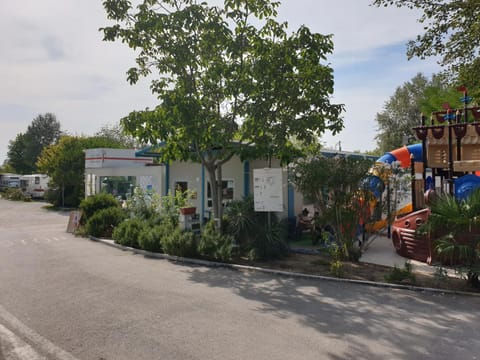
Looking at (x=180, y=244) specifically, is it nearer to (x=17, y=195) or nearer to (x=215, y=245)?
(x=215, y=245)

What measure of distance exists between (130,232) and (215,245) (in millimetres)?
3653

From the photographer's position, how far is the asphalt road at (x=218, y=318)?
4359mm

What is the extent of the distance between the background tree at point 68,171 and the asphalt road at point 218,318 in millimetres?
22649

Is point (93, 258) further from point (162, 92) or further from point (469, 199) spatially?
point (469, 199)

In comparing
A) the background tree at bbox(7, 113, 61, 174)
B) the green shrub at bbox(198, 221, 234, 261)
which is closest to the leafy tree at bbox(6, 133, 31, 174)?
the background tree at bbox(7, 113, 61, 174)

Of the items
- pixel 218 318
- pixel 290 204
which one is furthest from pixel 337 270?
pixel 290 204

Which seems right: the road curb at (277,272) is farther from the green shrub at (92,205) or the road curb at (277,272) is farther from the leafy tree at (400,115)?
the leafy tree at (400,115)

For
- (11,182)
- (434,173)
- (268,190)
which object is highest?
(11,182)

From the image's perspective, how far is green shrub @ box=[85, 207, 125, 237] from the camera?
1388cm

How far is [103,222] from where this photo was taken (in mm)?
13953

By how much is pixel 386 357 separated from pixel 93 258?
8290mm

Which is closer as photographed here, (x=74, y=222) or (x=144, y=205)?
(x=144, y=205)

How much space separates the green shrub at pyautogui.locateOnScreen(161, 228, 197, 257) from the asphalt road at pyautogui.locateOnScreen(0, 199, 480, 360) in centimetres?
116

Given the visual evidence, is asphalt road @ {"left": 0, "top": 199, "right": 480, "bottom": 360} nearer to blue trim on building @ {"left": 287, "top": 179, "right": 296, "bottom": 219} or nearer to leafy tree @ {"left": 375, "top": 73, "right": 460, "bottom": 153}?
blue trim on building @ {"left": 287, "top": 179, "right": 296, "bottom": 219}
